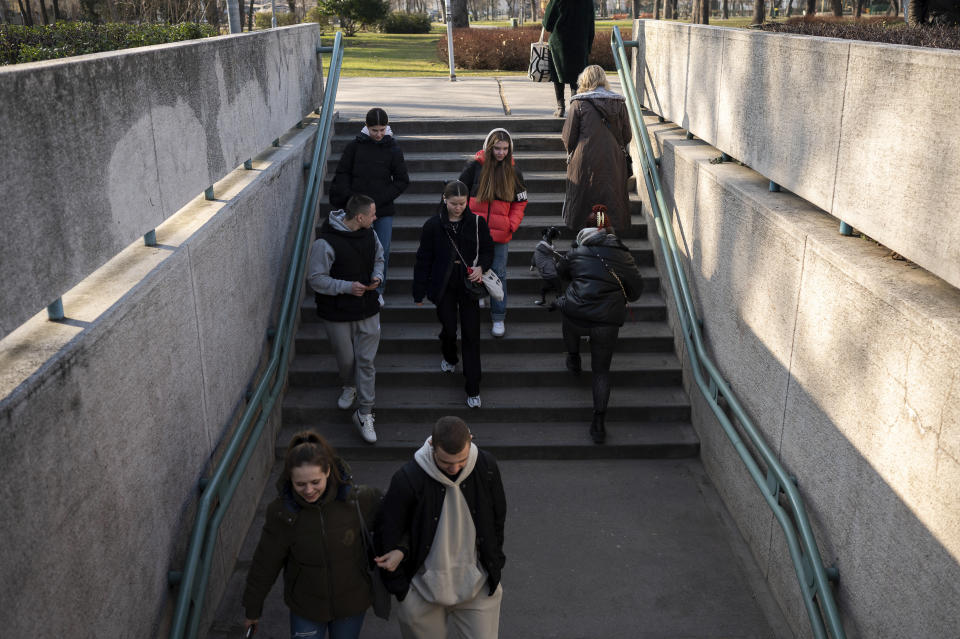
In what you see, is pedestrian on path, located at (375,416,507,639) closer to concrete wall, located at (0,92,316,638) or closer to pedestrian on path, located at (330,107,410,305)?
concrete wall, located at (0,92,316,638)

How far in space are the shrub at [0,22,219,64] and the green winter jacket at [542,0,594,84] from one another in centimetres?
383

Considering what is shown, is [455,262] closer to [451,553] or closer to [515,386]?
[515,386]

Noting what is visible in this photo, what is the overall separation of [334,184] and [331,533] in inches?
164

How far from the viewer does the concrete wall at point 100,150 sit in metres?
3.22

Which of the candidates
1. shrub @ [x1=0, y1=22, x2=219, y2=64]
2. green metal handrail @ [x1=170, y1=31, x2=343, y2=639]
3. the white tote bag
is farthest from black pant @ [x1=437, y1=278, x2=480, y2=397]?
the white tote bag

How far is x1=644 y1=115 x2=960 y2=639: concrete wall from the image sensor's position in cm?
352

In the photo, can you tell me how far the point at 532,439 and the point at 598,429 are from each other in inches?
20.6

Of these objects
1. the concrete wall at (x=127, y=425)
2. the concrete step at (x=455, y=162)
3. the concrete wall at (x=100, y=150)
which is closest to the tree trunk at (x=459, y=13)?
the concrete step at (x=455, y=162)

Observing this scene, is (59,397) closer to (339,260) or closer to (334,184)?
(339,260)

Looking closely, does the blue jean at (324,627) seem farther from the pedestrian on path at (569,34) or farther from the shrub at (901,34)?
the pedestrian on path at (569,34)

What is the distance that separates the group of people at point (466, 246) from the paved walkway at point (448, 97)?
2998 millimetres

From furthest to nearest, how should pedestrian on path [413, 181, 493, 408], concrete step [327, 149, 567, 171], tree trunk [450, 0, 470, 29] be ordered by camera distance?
tree trunk [450, 0, 470, 29], concrete step [327, 149, 567, 171], pedestrian on path [413, 181, 493, 408]

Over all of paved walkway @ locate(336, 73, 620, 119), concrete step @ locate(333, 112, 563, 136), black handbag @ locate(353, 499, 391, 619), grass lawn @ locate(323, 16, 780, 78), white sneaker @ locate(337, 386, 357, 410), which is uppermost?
grass lawn @ locate(323, 16, 780, 78)

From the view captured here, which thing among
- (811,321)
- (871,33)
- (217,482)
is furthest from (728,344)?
(217,482)
